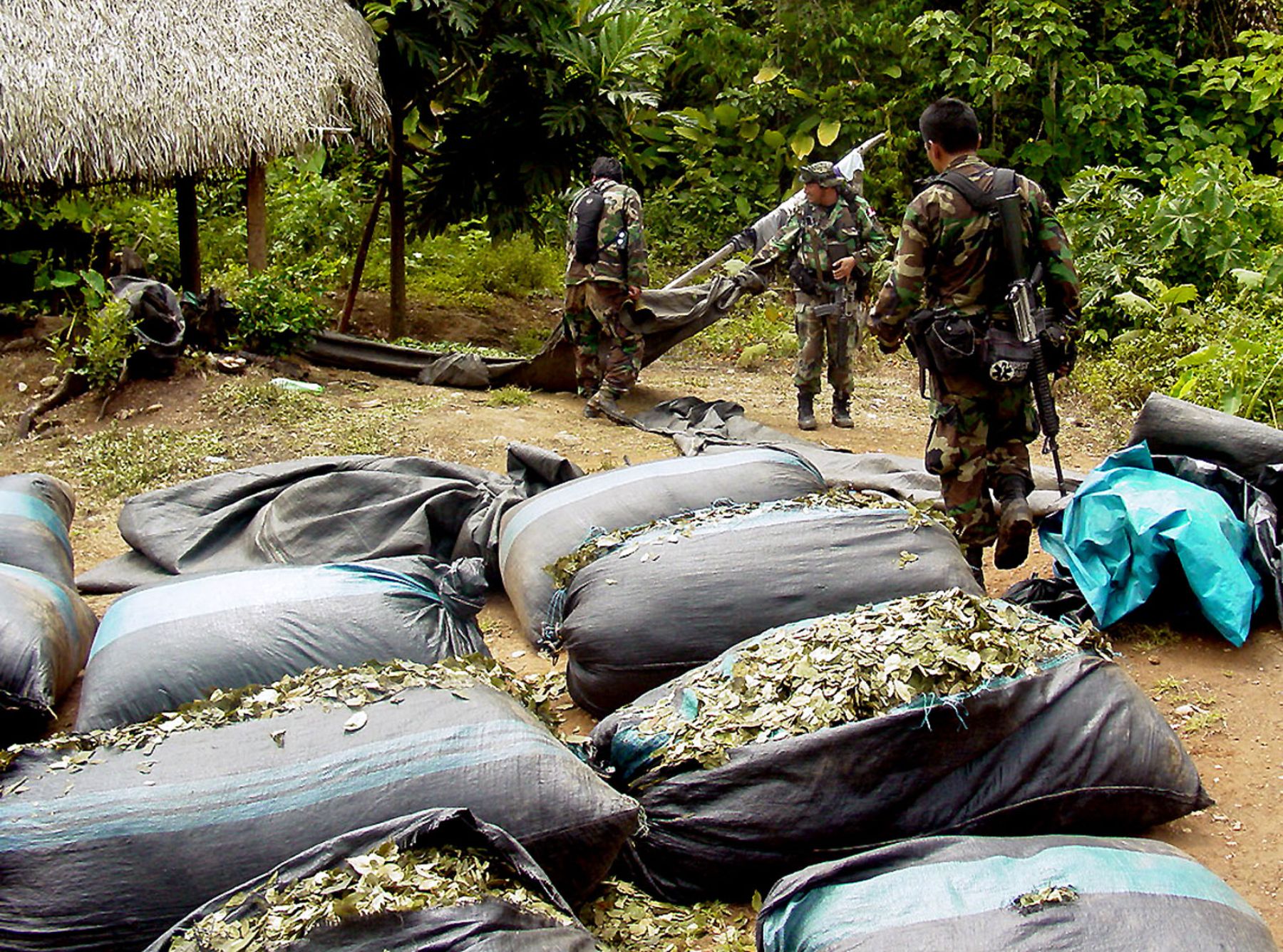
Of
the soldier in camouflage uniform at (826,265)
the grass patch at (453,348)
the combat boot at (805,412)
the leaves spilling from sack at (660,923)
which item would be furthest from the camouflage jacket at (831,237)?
the leaves spilling from sack at (660,923)

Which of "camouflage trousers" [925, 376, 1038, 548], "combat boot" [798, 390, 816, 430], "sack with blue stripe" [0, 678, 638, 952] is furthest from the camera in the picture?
"combat boot" [798, 390, 816, 430]

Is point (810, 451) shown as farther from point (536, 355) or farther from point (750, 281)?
point (536, 355)

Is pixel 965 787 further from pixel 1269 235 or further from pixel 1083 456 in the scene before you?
pixel 1269 235

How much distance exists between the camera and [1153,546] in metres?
3.68

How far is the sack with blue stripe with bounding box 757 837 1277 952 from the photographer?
6.57ft

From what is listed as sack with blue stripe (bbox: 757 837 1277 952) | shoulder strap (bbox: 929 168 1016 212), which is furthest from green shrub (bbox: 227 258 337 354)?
sack with blue stripe (bbox: 757 837 1277 952)

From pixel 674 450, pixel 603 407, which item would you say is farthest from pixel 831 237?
pixel 603 407

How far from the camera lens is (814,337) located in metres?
6.90

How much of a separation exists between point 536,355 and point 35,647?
4.75 m

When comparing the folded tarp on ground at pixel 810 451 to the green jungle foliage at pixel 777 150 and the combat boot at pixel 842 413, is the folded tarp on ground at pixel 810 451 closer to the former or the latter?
the combat boot at pixel 842 413

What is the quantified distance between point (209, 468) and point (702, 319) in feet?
10.1

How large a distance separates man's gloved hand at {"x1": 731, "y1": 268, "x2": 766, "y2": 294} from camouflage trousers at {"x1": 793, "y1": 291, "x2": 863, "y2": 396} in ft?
1.37

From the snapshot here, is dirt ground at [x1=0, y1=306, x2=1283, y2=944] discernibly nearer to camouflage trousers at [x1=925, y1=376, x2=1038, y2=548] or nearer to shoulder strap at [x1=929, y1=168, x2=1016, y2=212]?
camouflage trousers at [x1=925, y1=376, x2=1038, y2=548]

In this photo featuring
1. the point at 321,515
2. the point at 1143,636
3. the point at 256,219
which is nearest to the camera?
the point at 1143,636
